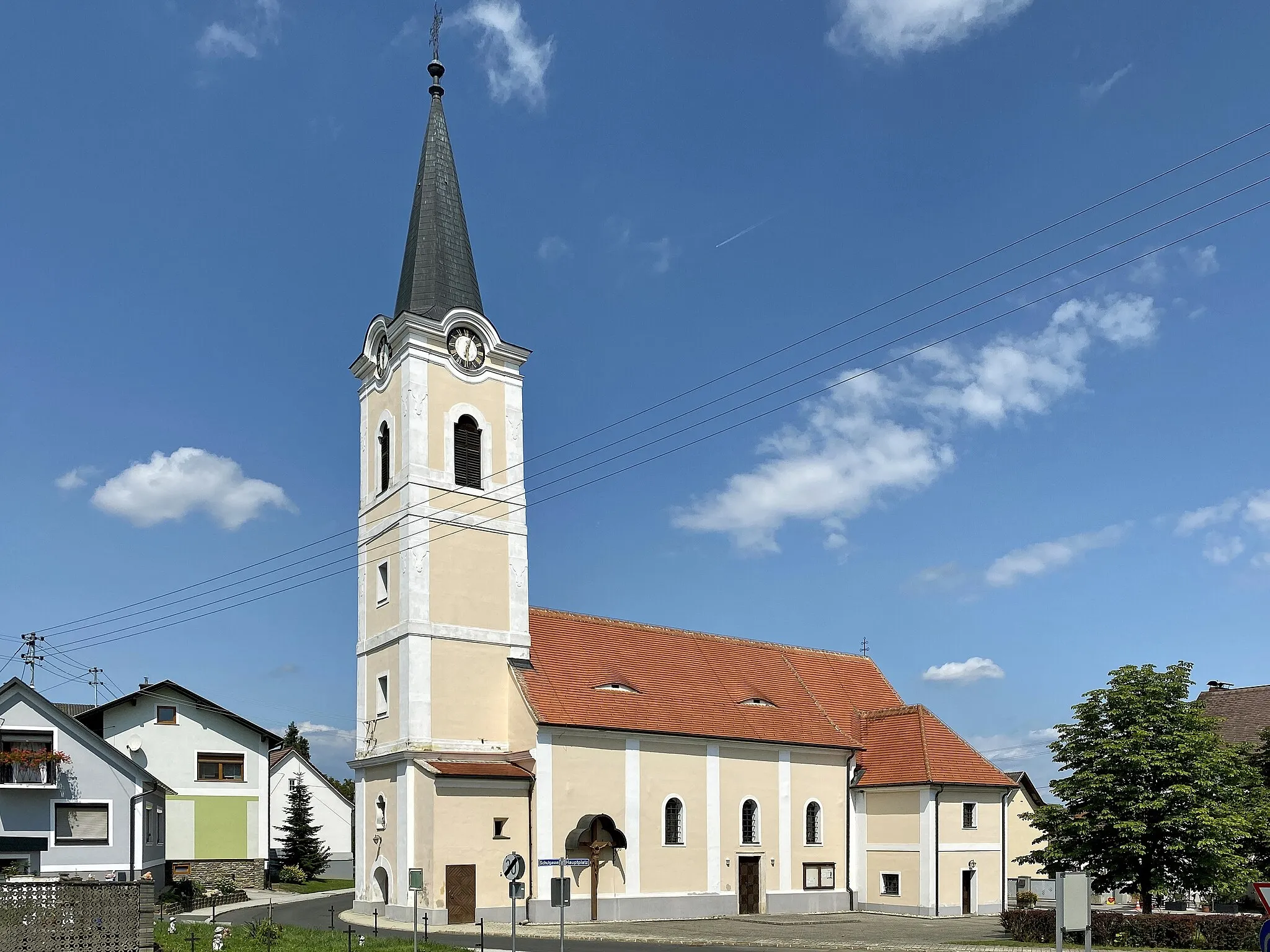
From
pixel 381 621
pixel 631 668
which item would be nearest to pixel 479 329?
pixel 381 621

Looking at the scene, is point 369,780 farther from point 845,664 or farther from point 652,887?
point 845,664

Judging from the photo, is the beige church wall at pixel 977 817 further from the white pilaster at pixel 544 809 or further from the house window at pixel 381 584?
the house window at pixel 381 584

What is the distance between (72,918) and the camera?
20.8 meters

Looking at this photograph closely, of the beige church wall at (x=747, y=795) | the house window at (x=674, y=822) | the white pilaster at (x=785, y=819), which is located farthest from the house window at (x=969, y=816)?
the house window at (x=674, y=822)

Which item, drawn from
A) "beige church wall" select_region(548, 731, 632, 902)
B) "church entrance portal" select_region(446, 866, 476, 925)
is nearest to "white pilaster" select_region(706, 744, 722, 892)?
"beige church wall" select_region(548, 731, 632, 902)

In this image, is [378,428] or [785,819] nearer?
[378,428]

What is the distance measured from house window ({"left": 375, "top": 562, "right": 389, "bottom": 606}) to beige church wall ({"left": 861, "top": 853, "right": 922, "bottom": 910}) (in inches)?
856

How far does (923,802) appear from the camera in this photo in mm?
44562

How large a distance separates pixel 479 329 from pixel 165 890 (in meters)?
24.7

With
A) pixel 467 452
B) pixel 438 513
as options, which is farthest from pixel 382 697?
pixel 467 452

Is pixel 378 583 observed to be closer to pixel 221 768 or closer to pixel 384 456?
pixel 384 456

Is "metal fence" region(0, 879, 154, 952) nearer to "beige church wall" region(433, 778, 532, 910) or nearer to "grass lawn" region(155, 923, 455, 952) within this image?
"grass lawn" region(155, 923, 455, 952)

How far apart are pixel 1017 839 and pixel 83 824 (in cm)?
3642

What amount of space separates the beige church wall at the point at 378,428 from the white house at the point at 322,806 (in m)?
26.8
